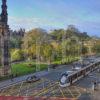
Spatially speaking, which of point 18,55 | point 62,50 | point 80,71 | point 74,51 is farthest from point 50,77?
point 74,51

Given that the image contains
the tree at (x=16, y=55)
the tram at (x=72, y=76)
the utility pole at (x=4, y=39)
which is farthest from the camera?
the tree at (x=16, y=55)

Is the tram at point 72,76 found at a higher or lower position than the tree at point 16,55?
lower

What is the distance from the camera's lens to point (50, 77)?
6488 centimetres

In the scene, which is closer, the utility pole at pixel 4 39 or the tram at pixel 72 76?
the tram at pixel 72 76

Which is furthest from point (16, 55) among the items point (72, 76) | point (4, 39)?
point (72, 76)

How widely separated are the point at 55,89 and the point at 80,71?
13.4m

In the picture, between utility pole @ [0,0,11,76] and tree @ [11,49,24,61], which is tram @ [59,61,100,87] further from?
tree @ [11,49,24,61]

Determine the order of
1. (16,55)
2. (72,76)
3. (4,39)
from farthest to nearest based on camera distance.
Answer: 1. (16,55)
2. (4,39)
3. (72,76)

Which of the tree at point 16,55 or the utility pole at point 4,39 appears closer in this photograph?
the utility pole at point 4,39

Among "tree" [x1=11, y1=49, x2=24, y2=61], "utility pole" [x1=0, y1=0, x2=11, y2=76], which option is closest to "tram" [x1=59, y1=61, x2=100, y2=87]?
"utility pole" [x1=0, y1=0, x2=11, y2=76]

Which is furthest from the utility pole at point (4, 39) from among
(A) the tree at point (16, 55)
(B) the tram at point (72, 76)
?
(A) the tree at point (16, 55)

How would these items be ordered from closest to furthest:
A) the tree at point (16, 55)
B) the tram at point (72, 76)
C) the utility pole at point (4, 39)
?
1. the tram at point (72, 76)
2. the utility pole at point (4, 39)
3. the tree at point (16, 55)

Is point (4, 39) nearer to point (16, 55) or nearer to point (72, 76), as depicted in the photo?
point (72, 76)

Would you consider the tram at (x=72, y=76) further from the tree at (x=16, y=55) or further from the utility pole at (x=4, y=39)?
the tree at (x=16, y=55)
